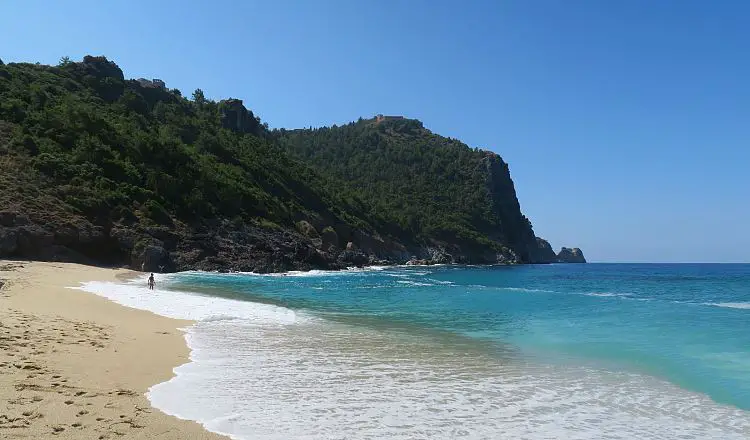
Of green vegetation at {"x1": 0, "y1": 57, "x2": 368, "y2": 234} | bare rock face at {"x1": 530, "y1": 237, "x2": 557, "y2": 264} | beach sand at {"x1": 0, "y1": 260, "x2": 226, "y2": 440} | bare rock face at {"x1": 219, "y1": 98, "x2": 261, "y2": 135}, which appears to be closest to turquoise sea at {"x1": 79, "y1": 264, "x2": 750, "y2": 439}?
beach sand at {"x1": 0, "y1": 260, "x2": 226, "y2": 440}

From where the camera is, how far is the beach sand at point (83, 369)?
630cm

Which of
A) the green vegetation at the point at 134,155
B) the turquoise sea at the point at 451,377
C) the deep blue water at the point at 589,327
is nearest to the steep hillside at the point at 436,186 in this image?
the green vegetation at the point at 134,155

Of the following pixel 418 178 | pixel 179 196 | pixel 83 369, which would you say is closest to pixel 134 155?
pixel 179 196

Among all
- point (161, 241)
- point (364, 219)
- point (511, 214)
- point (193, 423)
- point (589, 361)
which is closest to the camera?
point (193, 423)

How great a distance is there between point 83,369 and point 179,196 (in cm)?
5651

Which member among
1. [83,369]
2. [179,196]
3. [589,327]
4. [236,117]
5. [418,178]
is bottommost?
[589,327]

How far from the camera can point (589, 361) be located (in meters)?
13.8

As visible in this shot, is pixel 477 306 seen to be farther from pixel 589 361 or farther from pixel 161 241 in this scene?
pixel 161 241

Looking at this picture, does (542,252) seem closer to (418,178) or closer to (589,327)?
(418,178)

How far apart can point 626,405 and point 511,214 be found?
155 metres

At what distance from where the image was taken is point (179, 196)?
61562 mm

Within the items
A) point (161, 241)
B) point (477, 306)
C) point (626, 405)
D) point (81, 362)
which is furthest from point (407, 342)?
point (161, 241)

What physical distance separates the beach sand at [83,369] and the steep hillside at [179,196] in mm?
30915

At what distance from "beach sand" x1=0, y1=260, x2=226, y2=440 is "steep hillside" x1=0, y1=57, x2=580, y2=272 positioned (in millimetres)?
30915
